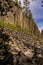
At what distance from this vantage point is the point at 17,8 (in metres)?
42.1

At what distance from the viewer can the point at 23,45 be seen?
28891 mm

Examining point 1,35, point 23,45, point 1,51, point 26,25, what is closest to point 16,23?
point 26,25

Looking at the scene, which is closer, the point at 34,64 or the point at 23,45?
the point at 34,64

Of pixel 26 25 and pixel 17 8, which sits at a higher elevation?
pixel 17 8

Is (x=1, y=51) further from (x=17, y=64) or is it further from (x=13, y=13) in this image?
(x=13, y=13)

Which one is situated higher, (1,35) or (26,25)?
(1,35)

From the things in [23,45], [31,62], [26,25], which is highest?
[31,62]

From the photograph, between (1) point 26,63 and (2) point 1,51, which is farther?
(2) point 1,51

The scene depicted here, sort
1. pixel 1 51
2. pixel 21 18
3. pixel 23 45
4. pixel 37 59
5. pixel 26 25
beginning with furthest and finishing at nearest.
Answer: pixel 26 25
pixel 21 18
pixel 23 45
pixel 1 51
pixel 37 59

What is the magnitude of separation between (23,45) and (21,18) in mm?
16576

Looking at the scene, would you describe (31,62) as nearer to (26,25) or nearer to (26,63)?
(26,63)

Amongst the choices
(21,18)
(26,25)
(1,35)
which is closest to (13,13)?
(21,18)

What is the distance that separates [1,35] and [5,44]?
5.21 feet

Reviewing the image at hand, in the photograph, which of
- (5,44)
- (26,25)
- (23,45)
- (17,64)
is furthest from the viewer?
(26,25)
